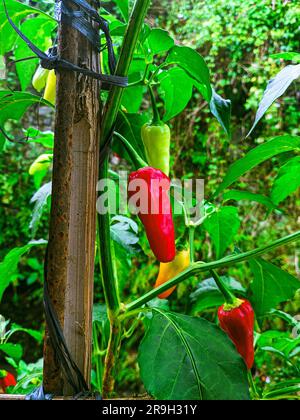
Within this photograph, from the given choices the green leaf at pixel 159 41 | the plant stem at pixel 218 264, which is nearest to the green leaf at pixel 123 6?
the green leaf at pixel 159 41

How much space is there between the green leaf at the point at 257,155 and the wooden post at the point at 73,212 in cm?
15

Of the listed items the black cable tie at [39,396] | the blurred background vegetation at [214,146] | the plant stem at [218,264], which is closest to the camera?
the black cable tie at [39,396]

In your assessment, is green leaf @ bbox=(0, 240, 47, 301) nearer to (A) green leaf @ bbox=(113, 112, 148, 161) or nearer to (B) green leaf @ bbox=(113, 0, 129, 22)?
(A) green leaf @ bbox=(113, 112, 148, 161)

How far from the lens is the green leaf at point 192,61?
0.46 m

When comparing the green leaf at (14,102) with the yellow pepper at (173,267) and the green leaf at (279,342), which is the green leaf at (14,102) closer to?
the yellow pepper at (173,267)

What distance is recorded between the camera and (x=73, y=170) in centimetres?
38

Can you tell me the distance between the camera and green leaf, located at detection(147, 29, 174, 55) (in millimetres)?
474

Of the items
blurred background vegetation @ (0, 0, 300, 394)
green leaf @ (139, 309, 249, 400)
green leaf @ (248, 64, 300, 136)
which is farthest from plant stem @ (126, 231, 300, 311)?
blurred background vegetation @ (0, 0, 300, 394)

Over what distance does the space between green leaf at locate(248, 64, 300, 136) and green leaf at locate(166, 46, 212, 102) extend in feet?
0.22

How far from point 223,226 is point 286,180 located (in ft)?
0.37

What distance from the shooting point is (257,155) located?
47 cm

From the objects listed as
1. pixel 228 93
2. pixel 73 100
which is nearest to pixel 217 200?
pixel 228 93

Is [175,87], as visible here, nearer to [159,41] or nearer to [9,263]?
[159,41]

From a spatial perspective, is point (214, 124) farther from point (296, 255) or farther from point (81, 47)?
point (81, 47)
